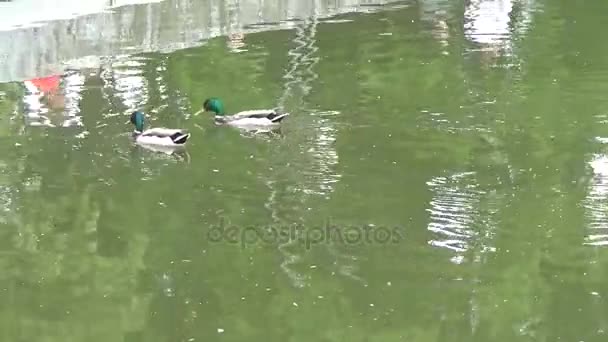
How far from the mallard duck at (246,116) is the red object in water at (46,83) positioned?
2.98 m

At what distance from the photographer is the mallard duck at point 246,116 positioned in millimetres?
14112

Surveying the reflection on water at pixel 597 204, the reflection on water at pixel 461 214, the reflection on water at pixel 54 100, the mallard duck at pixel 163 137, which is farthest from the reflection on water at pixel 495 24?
the reflection on water at pixel 461 214

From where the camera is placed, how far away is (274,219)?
434 inches

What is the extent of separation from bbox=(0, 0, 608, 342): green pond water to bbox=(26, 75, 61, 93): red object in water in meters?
0.28

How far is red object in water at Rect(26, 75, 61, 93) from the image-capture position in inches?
661

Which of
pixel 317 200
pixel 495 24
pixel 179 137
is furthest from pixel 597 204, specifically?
pixel 495 24

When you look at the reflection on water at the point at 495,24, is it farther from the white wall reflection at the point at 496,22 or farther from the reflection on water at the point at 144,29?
the reflection on water at the point at 144,29

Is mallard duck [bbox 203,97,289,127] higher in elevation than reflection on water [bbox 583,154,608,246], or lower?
higher

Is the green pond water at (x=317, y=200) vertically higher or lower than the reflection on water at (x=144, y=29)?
lower

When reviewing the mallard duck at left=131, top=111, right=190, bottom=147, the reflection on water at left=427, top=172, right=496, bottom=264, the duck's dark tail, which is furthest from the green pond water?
the duck's dark tail

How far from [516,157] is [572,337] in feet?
15.0

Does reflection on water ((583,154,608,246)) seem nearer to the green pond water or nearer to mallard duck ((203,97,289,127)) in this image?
the green pond water

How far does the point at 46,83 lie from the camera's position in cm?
1698

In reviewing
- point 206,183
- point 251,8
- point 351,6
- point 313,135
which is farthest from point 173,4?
point 206,183
